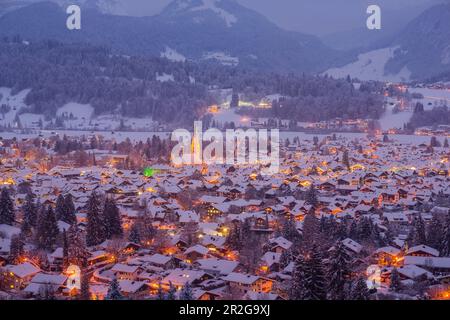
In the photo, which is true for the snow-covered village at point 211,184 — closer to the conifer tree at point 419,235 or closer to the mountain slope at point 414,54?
the conifer tree at point 419,235

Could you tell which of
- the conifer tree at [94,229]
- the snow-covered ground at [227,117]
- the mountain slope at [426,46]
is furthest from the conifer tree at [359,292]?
the mountain slope at [426,46]

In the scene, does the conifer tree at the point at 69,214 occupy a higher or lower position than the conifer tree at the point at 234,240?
higher

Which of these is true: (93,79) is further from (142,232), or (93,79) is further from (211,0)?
(211,0)

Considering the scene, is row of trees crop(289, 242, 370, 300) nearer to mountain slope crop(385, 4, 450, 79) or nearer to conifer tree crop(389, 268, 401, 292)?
conifer tree crop(389, 268, 401, 292)

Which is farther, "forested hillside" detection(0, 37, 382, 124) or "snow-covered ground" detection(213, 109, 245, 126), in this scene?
"forested hillside" detection(0, 37, 382, 124)

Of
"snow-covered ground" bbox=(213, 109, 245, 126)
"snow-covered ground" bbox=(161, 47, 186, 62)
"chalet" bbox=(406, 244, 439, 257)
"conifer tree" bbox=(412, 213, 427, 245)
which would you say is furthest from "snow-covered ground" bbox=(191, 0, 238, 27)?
"chalet" bbox=(406, 244, 439, 257)

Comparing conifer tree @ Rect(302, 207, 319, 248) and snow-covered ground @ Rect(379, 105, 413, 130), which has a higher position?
snow-covered ground @ Rect(379, 105, 413, 130)
